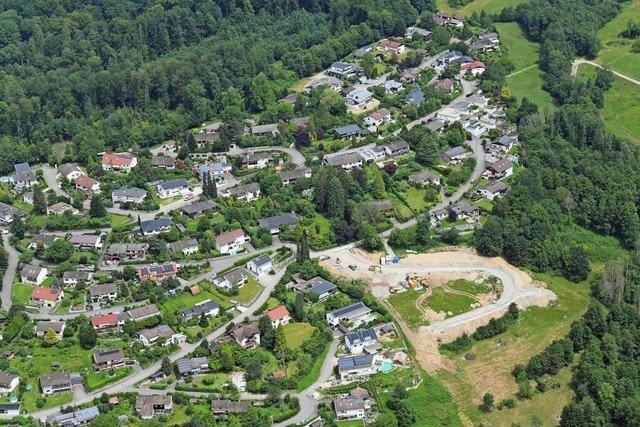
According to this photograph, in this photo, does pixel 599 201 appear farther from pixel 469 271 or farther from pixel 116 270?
pixel 116 270

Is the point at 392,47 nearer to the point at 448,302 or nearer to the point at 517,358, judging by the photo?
the point at 448,302

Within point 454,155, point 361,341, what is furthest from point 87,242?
point 454,155

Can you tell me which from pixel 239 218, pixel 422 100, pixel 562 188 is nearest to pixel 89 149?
pixel 239 218

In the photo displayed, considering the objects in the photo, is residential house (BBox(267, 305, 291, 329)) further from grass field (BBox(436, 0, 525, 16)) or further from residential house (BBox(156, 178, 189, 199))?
grass field (BBox(436, 0, 525, 16))

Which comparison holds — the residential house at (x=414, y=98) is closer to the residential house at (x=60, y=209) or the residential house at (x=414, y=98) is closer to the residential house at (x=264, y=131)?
the residential house at (x=264, y=131)

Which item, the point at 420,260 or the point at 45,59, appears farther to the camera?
the point at 45,59

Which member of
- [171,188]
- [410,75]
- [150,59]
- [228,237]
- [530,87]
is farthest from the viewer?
[150,59]
